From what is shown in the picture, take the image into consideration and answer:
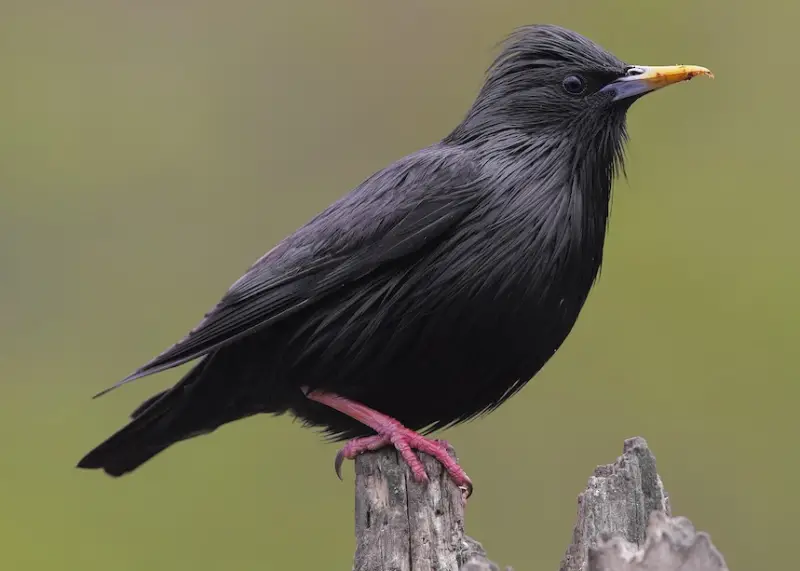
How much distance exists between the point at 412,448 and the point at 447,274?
1.64 feet

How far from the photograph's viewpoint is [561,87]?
355 cm

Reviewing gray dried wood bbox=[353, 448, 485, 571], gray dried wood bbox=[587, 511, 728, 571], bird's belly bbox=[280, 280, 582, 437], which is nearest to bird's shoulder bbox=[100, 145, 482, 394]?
bird's belly bbox=[280, 280, 582, 437]

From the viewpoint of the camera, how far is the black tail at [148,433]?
12.5ft

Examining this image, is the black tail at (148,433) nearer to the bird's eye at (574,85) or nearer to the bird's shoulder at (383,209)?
the bird's shoulder at (383,209)

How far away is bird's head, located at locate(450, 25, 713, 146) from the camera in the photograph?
3477mm

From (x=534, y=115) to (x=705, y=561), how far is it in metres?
1.70

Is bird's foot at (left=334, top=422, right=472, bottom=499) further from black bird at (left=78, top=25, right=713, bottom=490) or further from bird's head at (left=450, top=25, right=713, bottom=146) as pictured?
bird's head at (left=450, top=25, right=713, bottom=146)

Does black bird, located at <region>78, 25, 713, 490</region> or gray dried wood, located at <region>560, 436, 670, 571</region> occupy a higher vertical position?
black bird, located at <region>78, 25, 713, 490</region>

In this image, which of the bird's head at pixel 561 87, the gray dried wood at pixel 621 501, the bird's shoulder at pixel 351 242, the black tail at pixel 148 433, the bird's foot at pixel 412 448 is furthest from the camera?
the black tail at pixel 148 433

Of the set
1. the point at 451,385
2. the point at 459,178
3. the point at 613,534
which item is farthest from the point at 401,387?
the point at 613,534

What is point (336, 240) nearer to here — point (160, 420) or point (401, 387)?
point (401, 387)

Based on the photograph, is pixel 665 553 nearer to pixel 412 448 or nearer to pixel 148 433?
pixel 412 448

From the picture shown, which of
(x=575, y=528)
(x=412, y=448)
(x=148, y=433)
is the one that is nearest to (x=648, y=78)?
(x=412, y=448)

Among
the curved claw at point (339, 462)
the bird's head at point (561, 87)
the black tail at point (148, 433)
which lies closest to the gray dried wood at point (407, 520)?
the curved claw at point (339, 462)
